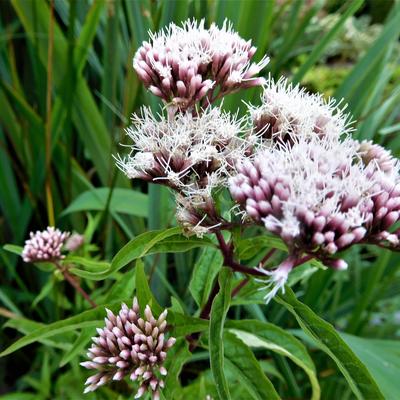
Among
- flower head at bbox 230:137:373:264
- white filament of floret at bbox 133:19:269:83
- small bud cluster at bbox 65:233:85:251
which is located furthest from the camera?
small bud cluster at bbox 65:233:85:251

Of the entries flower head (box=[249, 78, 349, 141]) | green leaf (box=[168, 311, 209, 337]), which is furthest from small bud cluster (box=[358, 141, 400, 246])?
green leaf (box=[168, 311, 209, 337])

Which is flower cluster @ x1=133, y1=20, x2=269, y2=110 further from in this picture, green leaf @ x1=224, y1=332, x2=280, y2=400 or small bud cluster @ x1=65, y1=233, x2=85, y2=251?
small bud cluster @ x1=65, y1=233, x2=85, y2=251

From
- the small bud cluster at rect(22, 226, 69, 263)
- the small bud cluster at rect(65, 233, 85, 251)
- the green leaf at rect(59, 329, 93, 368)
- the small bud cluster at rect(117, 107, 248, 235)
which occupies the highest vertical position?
the small bud cluster at rect(117, 107, 248, 235)

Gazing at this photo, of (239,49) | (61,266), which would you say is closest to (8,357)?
(61,266)

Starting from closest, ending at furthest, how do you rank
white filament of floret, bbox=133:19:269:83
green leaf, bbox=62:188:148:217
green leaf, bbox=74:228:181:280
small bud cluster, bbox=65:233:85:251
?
green leaf, bbox=74:228:181:280 < white filament of floret, bbox=133:19:269:83 < small bud cluster, bbox=65:233:85:251 < green leaf, bbox=62:188:148:217

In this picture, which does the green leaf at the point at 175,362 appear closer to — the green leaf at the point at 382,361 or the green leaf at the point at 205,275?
the green leaf at the point at 205,275

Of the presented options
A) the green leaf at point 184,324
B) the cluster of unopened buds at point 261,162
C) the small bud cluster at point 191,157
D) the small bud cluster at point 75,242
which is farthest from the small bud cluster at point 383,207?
the small bud cluster at point 75,242

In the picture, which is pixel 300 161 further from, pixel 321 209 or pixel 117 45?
pixel 117 45
